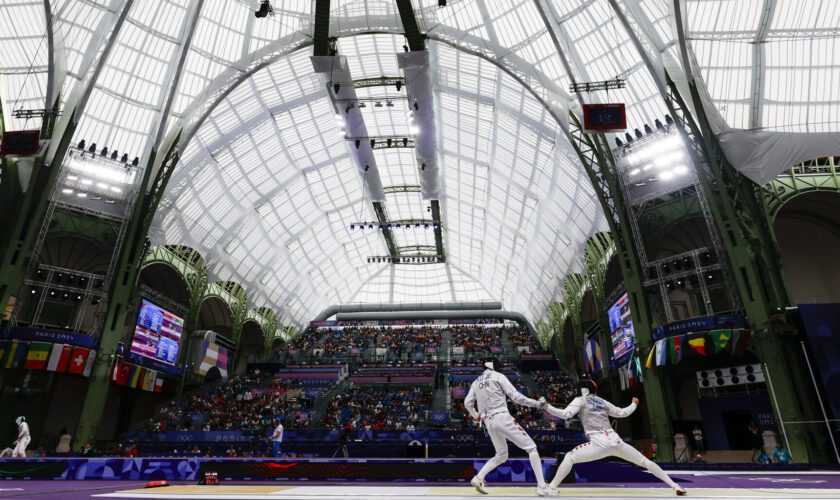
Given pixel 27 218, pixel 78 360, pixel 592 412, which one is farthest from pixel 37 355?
pixel 592 412

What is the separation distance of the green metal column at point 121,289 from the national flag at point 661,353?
28106 mm

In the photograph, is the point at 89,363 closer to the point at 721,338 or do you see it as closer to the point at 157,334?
the point at 157,334

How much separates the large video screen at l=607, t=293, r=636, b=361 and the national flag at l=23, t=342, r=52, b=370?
31.9 m

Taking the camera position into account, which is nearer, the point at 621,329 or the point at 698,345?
the point at 698,345

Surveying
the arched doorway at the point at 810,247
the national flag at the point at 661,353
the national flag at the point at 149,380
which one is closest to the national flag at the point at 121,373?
the national flag at the point at 149,380

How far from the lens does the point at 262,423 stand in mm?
29188

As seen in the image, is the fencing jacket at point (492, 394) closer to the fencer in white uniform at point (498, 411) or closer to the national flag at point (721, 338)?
the fencer in white uniform at point (498, 411)

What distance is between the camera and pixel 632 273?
2528cm

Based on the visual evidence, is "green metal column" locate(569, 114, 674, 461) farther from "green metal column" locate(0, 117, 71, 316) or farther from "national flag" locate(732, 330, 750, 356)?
"green metal column" locate(0, 117, 71, 316)

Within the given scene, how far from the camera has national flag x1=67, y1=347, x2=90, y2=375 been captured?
82.3 ft

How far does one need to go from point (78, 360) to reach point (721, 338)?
1264 inches

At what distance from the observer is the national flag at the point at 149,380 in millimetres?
33000

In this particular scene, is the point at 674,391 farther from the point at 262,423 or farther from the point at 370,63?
the point at 370,63

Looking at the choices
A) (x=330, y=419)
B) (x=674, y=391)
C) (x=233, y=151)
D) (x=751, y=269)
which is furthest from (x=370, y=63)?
(x=674, y=391)
